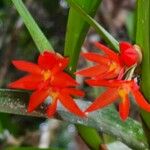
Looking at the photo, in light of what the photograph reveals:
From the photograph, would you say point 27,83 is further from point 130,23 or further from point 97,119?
point 130,23

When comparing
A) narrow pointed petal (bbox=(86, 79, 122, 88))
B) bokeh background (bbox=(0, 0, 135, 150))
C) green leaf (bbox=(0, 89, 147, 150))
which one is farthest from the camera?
bokeh background (bbox=(0, 0, 135, 150))

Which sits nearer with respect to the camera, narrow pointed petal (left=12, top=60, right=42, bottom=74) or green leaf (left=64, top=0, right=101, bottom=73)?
narrow pointed petal (left=12, top=60, right=42, bottom=74)

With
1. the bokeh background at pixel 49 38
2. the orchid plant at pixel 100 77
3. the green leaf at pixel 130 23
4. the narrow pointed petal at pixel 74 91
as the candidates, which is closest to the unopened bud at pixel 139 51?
the orchid plant at pixel 100 77

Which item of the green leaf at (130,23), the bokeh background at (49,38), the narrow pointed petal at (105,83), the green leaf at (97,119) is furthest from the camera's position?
the green leaf at (130,23)

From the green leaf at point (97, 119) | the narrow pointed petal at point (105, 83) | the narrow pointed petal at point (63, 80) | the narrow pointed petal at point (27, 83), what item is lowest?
the green leaf at point (97, 119)

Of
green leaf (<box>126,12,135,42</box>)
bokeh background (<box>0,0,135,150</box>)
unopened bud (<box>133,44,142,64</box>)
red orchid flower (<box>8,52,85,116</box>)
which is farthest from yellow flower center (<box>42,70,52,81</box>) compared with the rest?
green leaf (<box>126,12,135,42</box>)

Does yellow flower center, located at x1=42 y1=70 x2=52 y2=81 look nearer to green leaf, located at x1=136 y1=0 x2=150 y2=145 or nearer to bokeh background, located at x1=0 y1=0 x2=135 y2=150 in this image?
green leaf, located at x1=136 y1=0 x2=150 y2=145

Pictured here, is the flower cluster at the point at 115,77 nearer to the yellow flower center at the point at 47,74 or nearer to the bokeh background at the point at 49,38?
the yellow flower center at the point at 47,74
